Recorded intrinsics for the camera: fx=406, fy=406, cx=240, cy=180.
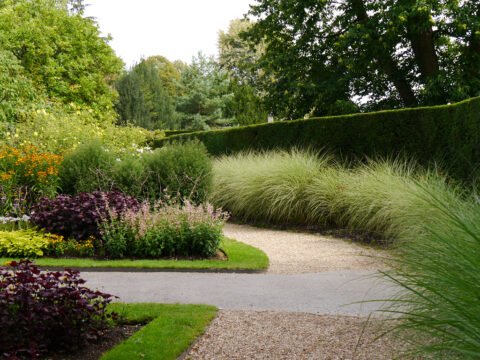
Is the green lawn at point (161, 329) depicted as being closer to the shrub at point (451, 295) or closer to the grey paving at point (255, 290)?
the grey paving at point (255, 290)

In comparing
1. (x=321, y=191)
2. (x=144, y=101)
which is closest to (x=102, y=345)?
(x=321, y=191)

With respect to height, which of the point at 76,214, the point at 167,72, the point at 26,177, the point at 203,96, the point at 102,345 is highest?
the point at 167,72

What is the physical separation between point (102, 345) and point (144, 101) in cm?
2493

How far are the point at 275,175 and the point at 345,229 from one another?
2067 millimetres

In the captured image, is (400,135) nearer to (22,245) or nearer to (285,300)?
(285,300)

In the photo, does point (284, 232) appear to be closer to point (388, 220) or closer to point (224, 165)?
point (388, 220)

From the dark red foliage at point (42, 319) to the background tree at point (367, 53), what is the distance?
10880 millimetres

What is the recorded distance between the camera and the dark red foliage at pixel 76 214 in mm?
6430

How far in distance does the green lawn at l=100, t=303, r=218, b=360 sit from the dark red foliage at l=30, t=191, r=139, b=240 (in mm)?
2813

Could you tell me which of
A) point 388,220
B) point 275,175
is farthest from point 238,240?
point 388,220

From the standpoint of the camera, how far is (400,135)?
30.1 ft

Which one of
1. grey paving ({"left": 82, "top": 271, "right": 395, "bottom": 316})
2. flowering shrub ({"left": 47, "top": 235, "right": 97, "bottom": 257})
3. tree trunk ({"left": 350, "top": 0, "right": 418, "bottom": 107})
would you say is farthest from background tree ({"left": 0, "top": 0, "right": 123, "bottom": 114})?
grey paving ({"left": 82, "top": 271, "right": 395, "bottom": 316})

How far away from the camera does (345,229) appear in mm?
8047

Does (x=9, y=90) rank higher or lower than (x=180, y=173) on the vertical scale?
higher
